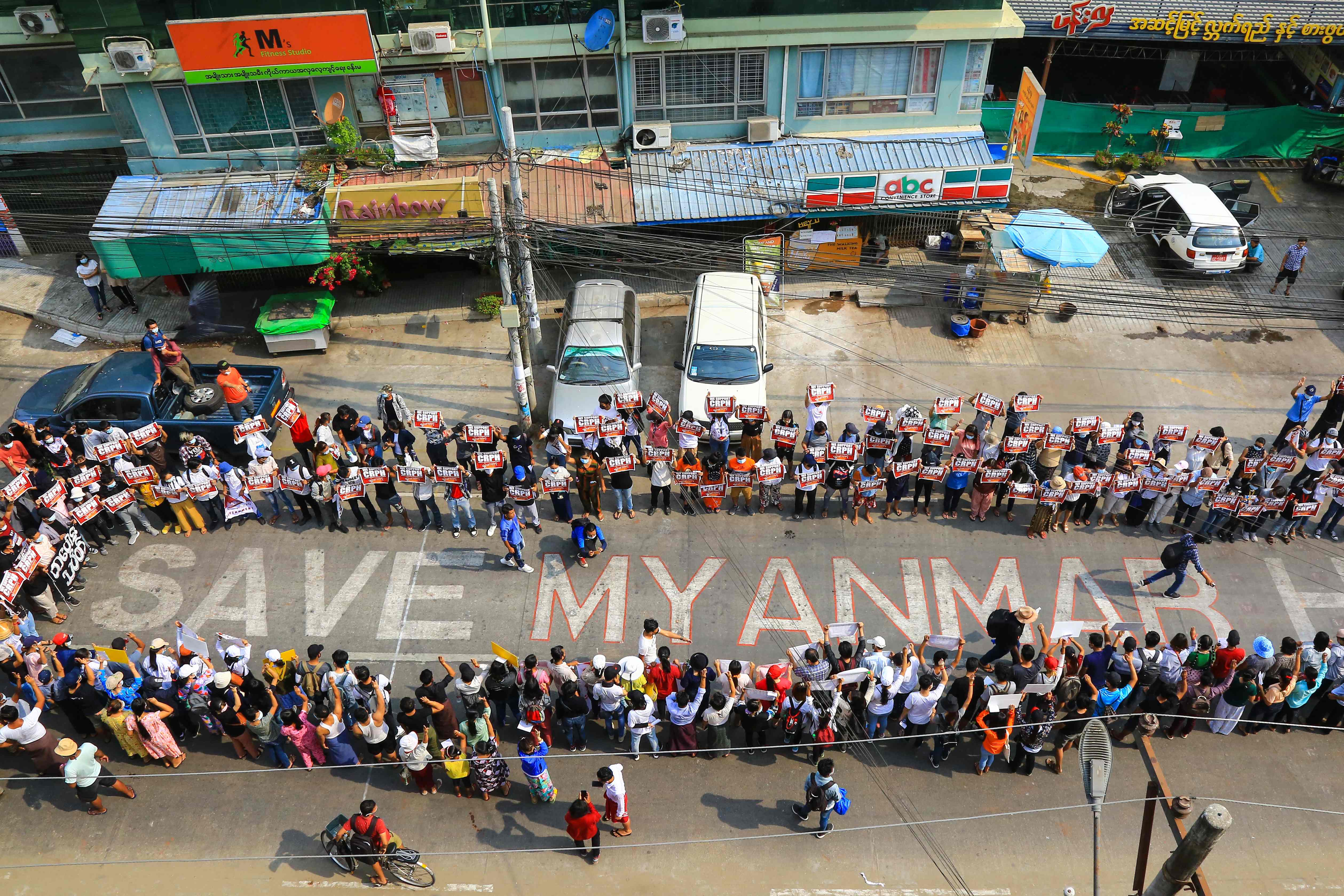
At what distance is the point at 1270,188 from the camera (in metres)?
24.2

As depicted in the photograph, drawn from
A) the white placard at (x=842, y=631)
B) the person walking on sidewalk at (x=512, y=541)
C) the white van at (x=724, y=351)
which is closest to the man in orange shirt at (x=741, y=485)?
the white van at (x=724, y=351)

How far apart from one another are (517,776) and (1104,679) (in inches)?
286

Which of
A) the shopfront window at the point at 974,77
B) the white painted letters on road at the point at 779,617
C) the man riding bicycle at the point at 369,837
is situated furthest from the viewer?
the shopfront window at the point at 974,77

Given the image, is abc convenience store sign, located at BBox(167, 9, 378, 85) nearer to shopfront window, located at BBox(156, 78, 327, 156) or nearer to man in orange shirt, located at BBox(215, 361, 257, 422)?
shopfront window, located at BBox(156, 78, 327, 156)

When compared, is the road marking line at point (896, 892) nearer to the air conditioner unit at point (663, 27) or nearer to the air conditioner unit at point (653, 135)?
the air conditioner unit at point (653, 135)

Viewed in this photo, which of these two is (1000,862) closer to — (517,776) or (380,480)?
(517,776)

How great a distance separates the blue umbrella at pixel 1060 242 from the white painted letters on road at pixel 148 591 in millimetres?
15937

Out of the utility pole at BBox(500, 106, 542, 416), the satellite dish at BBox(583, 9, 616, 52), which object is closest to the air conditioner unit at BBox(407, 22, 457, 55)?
the utility pole at BBox(500, 106, 542, 416)

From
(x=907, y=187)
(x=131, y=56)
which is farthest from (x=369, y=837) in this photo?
(x=907, y=187)

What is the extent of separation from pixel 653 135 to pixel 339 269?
7018mm

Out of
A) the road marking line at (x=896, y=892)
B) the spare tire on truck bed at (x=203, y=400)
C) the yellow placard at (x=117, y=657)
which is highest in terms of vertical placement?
the yellow placard at (x=117, y=657)

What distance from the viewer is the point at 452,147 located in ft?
68.8

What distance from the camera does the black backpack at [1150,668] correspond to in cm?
1202

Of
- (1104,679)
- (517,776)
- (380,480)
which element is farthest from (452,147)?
(1104,679)
